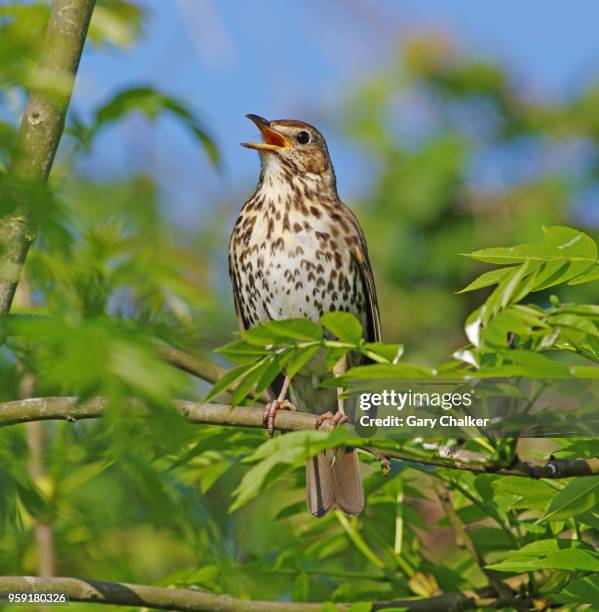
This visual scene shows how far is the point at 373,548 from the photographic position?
3.18 metres

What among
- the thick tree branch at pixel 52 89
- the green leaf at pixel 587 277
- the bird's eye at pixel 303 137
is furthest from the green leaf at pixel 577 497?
the bird's eye at pixel 303 137

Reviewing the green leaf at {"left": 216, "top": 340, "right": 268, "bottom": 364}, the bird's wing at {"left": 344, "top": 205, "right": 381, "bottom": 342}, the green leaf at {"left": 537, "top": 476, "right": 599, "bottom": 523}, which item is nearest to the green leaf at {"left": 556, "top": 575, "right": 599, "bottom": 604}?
the green leaf at {"left": 537, "top": 476, "right": 599, "bottom": 523}

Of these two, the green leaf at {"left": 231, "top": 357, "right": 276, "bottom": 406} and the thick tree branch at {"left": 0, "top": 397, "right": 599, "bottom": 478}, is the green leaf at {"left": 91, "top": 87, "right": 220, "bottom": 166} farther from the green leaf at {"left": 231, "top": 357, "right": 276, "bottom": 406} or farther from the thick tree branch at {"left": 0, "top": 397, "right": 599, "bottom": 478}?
the green leaf at {"left": 231, "top": 357, "right": 276, "bottom": 406}

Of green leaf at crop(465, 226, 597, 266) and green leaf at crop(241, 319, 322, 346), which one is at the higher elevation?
green leaf at crop(465, 226, 597, 266)

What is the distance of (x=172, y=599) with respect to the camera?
8.08ft

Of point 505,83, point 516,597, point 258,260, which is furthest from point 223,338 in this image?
point 505,83

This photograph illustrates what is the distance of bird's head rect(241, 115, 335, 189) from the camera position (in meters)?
4.74

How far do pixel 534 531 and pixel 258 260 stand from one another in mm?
2062

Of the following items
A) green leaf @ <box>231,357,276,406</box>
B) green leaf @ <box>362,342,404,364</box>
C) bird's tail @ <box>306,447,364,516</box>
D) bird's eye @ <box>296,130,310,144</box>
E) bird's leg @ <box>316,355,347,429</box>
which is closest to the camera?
green leaf @ <box>362,342,404,364</box>

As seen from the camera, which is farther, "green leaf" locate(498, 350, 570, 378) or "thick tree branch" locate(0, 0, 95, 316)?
"thick tree branch" locate(0, 0, 95, 316)

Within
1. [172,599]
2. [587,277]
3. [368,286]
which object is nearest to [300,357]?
[587,277]

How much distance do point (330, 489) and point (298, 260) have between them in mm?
1306

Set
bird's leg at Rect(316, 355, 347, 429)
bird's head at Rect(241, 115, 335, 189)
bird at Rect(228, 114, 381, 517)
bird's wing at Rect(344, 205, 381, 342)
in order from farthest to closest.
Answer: bird's head at Rect(241, 115, 335, 189) < bird's wing at Rect(344, 205, 381, 342) < bird at Rect(228, 114, 381, 517) < bird's leg at Rect(316, 355, 347, 429)

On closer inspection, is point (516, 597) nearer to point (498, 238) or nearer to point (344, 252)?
point (344, 252)
